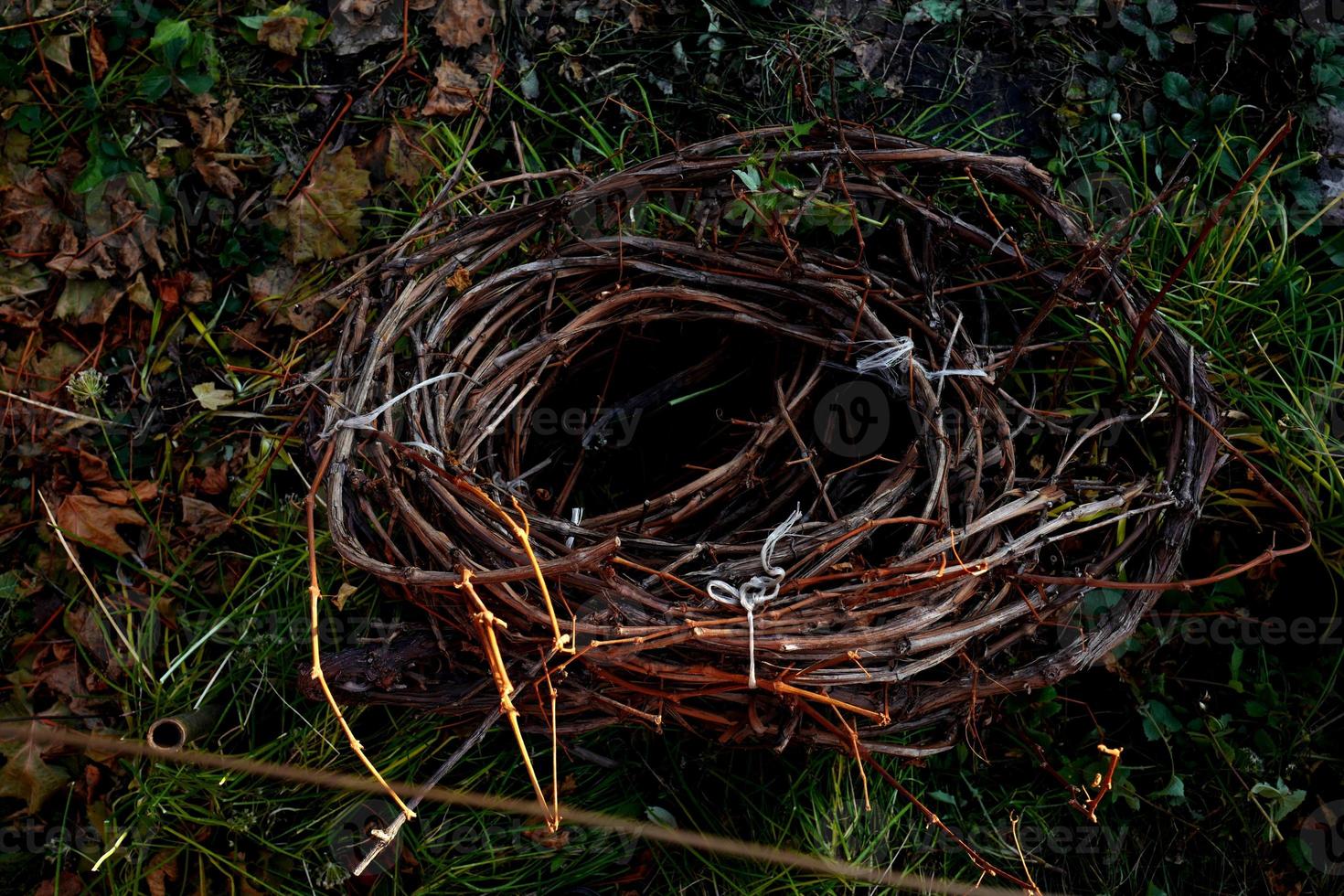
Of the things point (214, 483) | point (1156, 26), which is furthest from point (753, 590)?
point (1156, 26)

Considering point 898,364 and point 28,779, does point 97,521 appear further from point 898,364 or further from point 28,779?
point 898,364

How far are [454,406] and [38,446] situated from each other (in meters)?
1.15

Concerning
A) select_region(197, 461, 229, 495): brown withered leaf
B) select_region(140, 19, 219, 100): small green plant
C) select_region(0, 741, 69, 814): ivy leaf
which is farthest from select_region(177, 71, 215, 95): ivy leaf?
select_region(0, 741, 69, 814): ivy leaf

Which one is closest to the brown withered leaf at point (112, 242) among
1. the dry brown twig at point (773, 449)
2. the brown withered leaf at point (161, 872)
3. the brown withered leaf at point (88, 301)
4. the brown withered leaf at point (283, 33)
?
the brown withered leaf at point (88, 301)

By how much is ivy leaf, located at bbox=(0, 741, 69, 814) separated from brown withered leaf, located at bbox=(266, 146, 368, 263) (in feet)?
3.97

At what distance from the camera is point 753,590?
5.50 feet

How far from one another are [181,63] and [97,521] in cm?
107

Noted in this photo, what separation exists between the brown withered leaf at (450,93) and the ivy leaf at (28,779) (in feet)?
5.42

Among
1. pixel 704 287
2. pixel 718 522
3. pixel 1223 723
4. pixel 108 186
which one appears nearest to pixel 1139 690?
pixel 1223 723

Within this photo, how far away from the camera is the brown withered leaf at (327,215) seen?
92.5 inches

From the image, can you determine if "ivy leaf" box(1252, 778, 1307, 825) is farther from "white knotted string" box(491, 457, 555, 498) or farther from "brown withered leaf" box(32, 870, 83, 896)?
"brown withered leaf" box(32, 870, 83, 896)

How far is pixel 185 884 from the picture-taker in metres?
2.12

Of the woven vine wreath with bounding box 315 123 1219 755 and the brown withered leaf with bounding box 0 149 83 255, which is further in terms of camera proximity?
the brown withered leaf with bounding box 0 149 83 255

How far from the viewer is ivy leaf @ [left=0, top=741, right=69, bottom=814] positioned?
2.15 m
